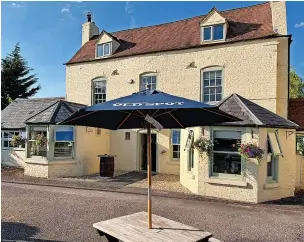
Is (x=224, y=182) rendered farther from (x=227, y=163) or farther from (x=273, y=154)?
(x=273, y=154)

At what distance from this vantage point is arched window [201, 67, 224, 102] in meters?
15.0

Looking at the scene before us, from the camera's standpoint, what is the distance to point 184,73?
15922mm

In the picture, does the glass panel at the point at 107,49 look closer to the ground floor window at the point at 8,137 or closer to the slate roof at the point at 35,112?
the slate roof at the point at 35,112

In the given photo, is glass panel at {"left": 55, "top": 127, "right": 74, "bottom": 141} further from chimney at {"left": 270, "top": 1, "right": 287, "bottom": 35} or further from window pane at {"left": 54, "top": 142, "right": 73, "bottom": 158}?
chimney at {"left": 270, "top": 1, "right": 287, "bottom": 35}

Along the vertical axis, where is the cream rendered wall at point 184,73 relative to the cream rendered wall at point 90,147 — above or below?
above

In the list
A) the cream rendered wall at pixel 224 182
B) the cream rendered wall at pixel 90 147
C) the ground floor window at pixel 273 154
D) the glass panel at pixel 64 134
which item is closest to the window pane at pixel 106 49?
the cream rendered wall at pixel 90 147

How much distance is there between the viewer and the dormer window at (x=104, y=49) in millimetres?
18562

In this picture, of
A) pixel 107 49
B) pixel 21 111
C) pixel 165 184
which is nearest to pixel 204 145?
pixel 165 184

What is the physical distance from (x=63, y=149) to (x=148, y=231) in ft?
37.4

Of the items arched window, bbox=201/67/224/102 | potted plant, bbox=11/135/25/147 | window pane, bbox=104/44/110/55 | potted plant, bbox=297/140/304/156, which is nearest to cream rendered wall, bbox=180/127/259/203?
potted plant, bbox=297/140/304/156

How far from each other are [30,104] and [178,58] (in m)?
12.3

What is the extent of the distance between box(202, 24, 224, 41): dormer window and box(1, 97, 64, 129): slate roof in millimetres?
11722

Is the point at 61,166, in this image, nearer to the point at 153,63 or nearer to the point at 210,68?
the point at 153,63

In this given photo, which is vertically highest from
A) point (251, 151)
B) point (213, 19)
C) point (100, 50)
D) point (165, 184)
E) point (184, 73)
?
point (213, 19)
